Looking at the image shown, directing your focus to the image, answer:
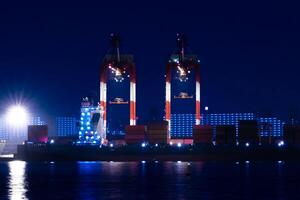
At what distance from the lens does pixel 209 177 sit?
3314 inches

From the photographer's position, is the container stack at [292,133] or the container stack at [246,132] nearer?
the container stack at [246,132]

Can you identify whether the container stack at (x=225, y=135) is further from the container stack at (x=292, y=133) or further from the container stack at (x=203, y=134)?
the container stack at (x=292, y=133)

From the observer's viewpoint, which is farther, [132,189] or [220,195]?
[132,189]

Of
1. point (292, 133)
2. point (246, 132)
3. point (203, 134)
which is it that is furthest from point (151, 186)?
point (292, 133)

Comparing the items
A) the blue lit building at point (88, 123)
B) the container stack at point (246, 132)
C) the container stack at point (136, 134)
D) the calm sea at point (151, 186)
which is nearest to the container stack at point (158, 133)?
the container stack at point (136, 134)

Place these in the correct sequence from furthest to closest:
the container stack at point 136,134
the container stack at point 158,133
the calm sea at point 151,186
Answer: the container stack at point 136,134, the container stack at point 158,133, the calm sea at point 151,186

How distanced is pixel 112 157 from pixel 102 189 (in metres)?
70.8

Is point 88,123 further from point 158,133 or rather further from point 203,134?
point 203,134

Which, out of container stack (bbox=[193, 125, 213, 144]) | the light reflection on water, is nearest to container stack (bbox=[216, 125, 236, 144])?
container stack (bbox=[193, 125, 213, 144])

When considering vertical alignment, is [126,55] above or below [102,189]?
above

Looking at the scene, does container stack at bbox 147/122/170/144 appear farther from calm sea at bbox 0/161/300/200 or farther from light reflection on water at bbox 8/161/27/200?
light reflection on water at bbox 8/161/27/200

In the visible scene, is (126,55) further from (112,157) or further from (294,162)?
(294,162)

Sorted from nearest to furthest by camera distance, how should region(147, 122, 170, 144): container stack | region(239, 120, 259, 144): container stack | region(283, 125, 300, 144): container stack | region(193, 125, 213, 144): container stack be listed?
region(239, 120, 259, 144): container stack
region(147, 122, 170, 144): container stack
region(193, 125, 213, 144): container stack
region(283, 125, 300, 144): container stack

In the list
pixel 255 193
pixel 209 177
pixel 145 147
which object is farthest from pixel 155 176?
pixel 145 147
